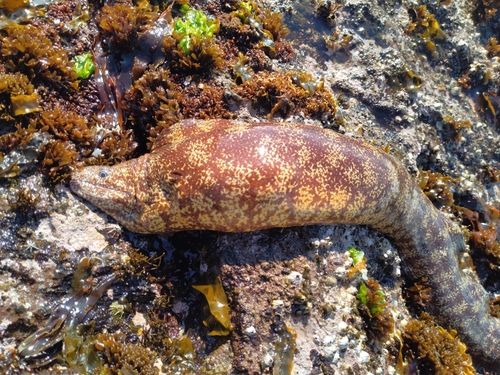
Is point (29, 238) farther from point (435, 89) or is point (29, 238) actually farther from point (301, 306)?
point (435, 89)

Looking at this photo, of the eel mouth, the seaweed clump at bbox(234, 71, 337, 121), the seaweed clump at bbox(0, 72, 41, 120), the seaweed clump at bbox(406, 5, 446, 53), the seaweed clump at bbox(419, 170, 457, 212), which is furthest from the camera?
the seaweed clump at bbox(406, 5, 446, 53)

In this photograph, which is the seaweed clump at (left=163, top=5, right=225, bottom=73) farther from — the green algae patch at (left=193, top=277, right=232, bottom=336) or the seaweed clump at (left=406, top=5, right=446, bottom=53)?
the seaweed clump at (left=406, top=5, right=446, bottom=53)

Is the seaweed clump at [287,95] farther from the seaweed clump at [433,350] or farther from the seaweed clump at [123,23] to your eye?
the seaweed clump at [433,350]

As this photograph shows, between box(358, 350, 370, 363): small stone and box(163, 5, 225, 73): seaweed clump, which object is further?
box(163, 5, 225, 73): seaweed clump

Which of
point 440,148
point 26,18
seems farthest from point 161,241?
point 440,148

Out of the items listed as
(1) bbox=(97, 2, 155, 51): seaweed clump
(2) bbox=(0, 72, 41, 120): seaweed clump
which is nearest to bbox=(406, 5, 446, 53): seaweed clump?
(1) bbox=(97, 2, 155, 51): seaweed clump
